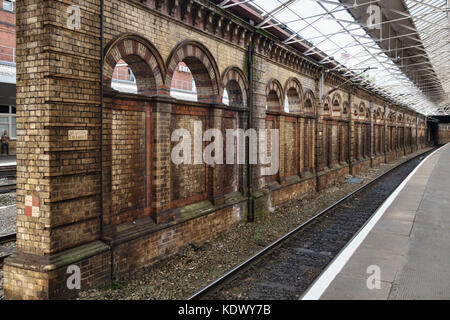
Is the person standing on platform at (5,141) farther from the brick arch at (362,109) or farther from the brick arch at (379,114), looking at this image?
the brick arch at (379,114)

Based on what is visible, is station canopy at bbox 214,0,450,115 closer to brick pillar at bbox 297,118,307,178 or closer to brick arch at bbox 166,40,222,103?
brick arch at bbox 166,40,222,103

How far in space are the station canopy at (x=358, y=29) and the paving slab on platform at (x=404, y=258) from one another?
557 centimetres

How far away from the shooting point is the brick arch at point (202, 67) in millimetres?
7747

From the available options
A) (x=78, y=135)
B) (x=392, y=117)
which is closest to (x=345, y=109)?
(x=392, y=117)

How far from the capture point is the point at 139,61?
6.69 metres

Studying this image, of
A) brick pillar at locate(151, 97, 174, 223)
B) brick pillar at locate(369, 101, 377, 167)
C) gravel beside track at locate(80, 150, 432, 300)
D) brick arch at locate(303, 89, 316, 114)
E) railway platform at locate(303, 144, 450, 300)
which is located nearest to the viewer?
railway platform at locate(303, 144, 450, 300)

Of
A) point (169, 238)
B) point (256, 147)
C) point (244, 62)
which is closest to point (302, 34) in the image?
point (244, 62)

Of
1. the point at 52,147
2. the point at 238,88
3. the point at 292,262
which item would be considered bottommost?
the point at 292,262

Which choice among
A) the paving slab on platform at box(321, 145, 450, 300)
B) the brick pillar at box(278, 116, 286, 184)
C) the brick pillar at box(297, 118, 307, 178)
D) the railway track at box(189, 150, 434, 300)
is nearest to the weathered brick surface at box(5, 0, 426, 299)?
the brick pillar at box(278, 116, 286, 184)

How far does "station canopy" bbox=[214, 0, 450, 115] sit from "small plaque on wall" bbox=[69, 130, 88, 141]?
500cm

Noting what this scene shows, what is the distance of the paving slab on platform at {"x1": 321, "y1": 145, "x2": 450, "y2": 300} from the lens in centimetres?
466

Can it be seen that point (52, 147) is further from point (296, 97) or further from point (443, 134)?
point (443, 134)

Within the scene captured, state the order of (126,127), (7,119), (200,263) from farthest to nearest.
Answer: (7,119) < (200,263) < (126,127)

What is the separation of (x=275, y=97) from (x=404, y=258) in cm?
780
